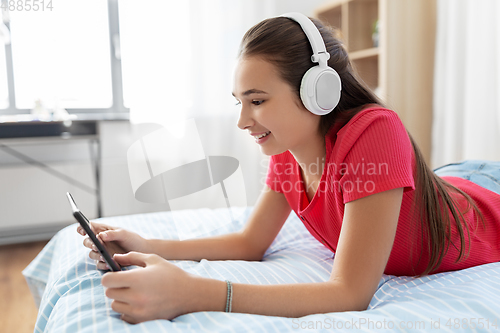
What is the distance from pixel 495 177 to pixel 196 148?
2.05 meters

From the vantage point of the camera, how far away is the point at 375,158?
27.2 inches

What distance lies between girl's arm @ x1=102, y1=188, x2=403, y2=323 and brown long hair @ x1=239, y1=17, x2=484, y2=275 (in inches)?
6.1

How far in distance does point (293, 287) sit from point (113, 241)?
0.39 m

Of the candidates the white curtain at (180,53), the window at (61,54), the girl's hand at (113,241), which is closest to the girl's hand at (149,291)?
the girl's hand at (113,241)

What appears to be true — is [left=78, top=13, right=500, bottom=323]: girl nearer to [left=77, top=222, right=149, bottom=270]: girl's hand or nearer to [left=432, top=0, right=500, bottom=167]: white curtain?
[left=77, top=222, right=149, bottom=270]: girl's hand

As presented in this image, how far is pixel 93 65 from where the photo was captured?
9.16 ft

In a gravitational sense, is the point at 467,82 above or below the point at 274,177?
above

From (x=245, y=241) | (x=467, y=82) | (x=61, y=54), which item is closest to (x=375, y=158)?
(x=245, y=241)

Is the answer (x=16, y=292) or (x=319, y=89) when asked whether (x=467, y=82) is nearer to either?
(x=319, y=89)

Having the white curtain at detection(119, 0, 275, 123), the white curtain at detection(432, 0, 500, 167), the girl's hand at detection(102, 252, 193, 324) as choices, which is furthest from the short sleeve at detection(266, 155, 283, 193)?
the white curtain at detection(119, 0, 275, 123)

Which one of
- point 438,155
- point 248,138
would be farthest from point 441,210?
point 248,138

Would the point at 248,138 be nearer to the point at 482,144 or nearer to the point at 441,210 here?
the point at 482,144

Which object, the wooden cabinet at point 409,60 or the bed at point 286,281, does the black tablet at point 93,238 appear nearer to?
the bed at point 286,281

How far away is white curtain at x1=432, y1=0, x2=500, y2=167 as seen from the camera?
6.30ft
